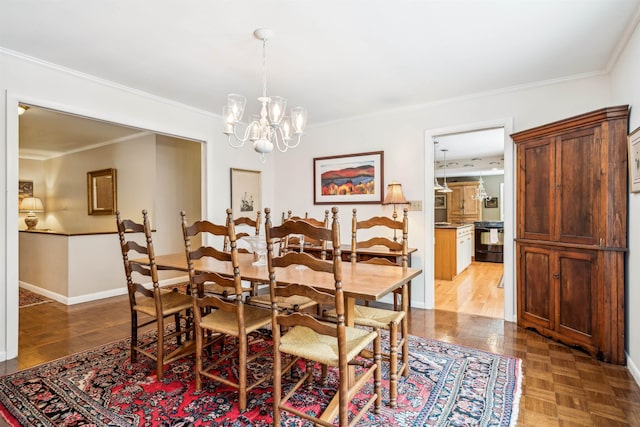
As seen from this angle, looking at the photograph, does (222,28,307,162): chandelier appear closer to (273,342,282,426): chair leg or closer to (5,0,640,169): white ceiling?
(5,0,640,169): white ceiling

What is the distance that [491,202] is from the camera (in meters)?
9.73

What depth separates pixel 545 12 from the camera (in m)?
2.16

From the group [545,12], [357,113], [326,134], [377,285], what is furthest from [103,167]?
[545,12]

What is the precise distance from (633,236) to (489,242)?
5580 millimetres

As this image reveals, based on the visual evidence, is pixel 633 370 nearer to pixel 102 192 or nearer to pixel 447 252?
pixel 447 252

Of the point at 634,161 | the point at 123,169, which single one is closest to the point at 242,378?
the point at 634,161

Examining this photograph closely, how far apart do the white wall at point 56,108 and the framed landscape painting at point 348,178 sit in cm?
144

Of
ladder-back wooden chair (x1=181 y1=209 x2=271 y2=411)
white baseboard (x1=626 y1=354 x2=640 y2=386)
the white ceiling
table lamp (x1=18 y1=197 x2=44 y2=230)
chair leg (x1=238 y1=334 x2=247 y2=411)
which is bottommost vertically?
white baseboard (x1=626 y1=354 x2=640 y2=386)

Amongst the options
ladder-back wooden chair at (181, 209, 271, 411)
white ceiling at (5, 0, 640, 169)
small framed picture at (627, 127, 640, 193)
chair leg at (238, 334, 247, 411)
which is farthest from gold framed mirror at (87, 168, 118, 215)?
small framed picture at (627, 127, 640, 193)

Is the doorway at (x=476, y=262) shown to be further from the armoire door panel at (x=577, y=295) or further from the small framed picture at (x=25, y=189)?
the small framed picture at (x=25, y=189)

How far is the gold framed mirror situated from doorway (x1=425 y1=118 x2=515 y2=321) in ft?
15.9

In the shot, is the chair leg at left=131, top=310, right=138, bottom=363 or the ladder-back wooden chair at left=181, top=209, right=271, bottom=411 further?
the chair leg at left=131, top=310, right=138, bottom=363

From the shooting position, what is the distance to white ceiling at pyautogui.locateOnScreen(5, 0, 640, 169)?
2.11 m

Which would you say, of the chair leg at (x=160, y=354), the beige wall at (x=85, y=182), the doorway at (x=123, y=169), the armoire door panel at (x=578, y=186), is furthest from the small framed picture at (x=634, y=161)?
the beige wall at (x=85, y=182)
